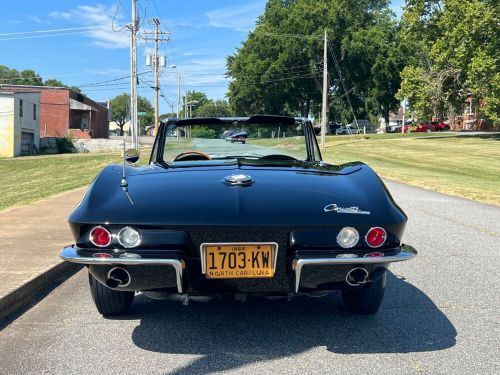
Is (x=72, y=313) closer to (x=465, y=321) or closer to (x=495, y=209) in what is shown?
(x=465, y=321)

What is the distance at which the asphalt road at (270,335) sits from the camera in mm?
3293

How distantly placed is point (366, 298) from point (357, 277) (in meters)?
0.74

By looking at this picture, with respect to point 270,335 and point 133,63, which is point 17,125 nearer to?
point 133,63

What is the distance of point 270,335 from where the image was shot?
149 inches

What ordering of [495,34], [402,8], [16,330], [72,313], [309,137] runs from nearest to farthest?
[16,330], [72,313], [309,137], [495,34], [402,8]

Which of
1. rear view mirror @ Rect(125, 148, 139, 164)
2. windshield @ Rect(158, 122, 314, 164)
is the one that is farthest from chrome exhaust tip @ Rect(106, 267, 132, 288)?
windshield @ Rect(158, 122, 314, 164)

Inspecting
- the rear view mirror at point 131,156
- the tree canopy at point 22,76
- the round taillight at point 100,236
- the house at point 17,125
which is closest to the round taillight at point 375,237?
the round taillight at point 100,236

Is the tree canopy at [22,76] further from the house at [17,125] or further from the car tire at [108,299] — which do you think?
the car tire at [108,299]

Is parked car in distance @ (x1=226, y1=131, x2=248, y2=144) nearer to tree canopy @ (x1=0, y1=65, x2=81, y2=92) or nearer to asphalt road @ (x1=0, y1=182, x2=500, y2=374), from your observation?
asphalt road @ (x1=0, y1=182, x2=500, y2=374)

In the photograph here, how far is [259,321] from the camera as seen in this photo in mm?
4090

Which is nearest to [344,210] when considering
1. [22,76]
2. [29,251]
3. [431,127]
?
[29,251]

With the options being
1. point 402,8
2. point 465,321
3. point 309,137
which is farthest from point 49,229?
point 402,8

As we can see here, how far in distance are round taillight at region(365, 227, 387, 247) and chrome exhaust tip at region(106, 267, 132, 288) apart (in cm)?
146

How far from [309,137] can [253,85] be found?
56.5 m
